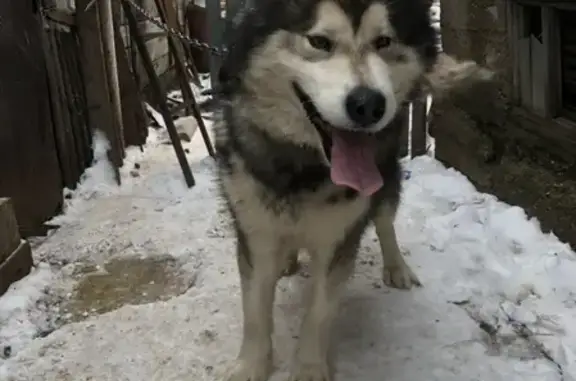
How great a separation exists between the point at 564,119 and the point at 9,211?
2346 millimetres

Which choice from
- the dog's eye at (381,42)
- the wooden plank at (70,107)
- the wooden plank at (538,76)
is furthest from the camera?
the wooden plank at (70,107)

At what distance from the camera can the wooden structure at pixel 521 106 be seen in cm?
301

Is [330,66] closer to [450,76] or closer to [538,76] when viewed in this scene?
[450,76]

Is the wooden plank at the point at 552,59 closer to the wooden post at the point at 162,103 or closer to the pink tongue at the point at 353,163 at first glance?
the pink tongue at the point at 353,163

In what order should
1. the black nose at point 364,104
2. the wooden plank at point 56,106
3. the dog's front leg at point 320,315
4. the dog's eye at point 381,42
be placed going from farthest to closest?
1. the wooden plank at point 56,106
2. the dog's front leg at point 320,315
3. the dog's eye at point 381,42
4. the black nose at point 364,104

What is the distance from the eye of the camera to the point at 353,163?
6.14 ft

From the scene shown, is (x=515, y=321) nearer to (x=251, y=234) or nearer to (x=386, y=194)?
(x=386, y=194)

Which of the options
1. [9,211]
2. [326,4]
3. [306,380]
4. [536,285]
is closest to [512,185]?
[536,285]

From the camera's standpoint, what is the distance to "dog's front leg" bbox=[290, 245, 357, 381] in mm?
2180

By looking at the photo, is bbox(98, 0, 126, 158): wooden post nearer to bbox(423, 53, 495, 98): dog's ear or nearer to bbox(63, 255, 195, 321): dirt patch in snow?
bbox(63, 255, 195, 321): dirt patch in snow

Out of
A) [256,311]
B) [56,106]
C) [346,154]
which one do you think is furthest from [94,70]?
[346,154]

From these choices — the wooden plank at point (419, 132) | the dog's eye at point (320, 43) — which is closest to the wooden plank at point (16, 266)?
the dog's eye at point (320, 43)

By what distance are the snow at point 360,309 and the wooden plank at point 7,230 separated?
145mm

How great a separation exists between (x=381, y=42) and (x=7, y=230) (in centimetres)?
181
